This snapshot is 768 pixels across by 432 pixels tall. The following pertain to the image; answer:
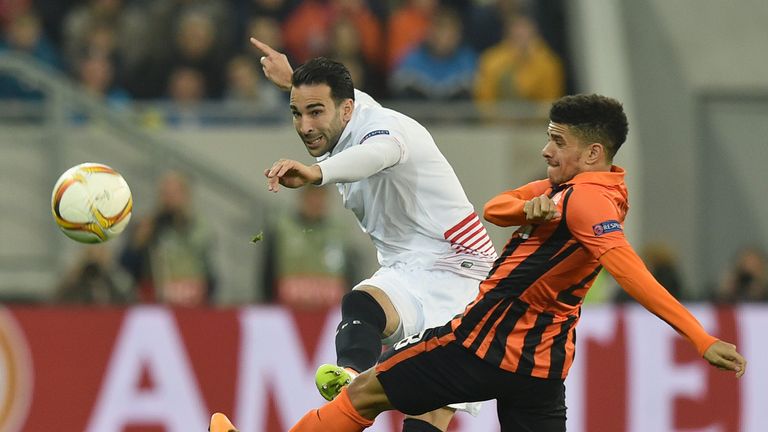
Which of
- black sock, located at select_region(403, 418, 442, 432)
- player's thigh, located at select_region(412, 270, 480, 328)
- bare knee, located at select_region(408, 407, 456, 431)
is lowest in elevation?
black sock, located at select_region(403, 418, 442, 432)

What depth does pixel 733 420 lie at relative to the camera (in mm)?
10617

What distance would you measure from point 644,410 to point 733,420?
63 cm

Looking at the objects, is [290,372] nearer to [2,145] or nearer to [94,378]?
[94,378]

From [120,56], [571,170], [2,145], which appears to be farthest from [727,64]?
[571,170]

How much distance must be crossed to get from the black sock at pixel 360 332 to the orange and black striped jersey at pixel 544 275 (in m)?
0.59

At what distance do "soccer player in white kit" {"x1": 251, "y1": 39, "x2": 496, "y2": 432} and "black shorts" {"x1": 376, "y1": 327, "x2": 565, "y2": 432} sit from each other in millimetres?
407

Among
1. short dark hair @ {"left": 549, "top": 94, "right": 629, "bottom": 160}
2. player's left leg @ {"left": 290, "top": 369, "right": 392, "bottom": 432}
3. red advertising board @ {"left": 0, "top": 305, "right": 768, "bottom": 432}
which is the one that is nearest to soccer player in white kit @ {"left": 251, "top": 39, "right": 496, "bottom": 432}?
player's left leg @ {"left": 290, "top": 369, "right": 392, "bottom": 432}

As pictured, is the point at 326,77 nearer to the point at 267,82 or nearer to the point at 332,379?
the point at 332,379

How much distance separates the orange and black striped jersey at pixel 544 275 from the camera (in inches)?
233

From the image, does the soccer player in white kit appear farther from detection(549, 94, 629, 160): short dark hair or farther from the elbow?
detection(549, 94, 629, 160): short dark hair

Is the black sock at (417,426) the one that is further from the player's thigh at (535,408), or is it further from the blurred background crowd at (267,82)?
the blurred background crowd at (267,82)

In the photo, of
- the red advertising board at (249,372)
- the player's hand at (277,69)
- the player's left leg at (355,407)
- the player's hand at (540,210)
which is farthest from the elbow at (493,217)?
the red advertising board at (249,372)

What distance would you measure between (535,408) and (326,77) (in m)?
1.72

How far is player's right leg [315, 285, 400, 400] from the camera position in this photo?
659cm
